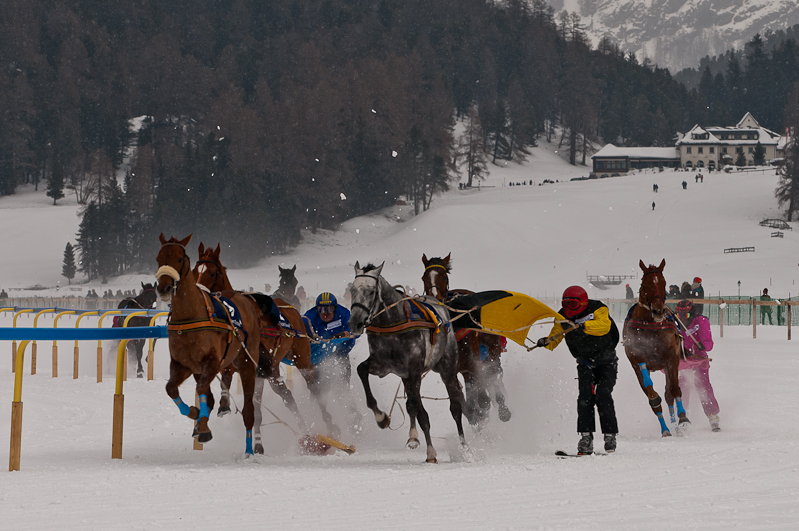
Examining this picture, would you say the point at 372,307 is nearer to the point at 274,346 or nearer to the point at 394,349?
the point at 394,349

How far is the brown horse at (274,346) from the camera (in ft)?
32.6

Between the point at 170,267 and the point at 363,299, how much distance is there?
69.4 inches

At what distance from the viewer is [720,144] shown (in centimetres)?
13375

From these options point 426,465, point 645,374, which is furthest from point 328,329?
point 645,374

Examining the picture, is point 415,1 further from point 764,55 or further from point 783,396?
point 783,396

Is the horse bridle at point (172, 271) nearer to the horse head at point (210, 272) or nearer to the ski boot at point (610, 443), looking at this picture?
the horse head at point (210, 272)

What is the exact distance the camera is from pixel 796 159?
7900cm

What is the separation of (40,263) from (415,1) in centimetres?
10809

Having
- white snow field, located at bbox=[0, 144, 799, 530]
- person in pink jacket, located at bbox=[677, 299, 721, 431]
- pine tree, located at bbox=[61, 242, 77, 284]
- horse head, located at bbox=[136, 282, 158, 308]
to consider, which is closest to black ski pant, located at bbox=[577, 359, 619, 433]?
white snow field, located at bbox=[0, 144, 799, 530]

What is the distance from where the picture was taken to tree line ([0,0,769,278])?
3173 inches

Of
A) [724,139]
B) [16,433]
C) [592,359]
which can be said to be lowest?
[16,433]

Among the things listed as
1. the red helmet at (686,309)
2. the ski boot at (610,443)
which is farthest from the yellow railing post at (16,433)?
the red helmet at (686,309)

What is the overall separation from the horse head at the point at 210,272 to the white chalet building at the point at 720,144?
123563 millimetres

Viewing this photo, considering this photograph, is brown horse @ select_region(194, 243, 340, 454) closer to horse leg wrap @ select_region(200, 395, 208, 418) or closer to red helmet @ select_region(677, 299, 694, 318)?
horse leg wrap @ select_region(200, 395, 208, 418)
